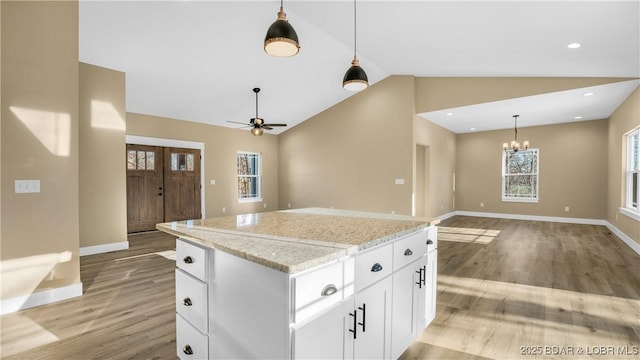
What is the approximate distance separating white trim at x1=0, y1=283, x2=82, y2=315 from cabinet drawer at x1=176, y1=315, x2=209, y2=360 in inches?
80.3

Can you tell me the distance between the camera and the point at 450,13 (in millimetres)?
3523

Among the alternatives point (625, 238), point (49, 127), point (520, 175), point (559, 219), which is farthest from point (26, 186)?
point (559, 219)

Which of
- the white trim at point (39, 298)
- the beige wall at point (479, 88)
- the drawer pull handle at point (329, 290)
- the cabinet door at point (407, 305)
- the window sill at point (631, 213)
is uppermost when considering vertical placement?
the beige wall at point (479, 88)

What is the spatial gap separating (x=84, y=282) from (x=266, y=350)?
337 cm

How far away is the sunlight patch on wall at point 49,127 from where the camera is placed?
111 inches

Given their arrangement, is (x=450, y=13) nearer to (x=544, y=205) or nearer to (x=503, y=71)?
(x=503, y=71)

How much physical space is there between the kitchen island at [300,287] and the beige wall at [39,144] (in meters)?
1.99

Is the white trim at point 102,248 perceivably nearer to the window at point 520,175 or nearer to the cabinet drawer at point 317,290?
the cabinet drawer at point 317,290

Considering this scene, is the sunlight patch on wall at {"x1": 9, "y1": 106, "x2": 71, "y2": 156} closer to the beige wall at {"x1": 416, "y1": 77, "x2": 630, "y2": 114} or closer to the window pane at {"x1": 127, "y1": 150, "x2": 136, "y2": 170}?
the window pane at {"x1": 127, "y1": 150, "x2": 136, "y2": 170}

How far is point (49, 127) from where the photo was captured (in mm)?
2922

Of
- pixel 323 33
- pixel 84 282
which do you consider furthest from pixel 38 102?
pixel 323 33

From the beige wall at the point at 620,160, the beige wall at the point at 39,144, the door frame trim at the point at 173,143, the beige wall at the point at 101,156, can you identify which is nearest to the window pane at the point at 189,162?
the door frame trim at the point at 173,143

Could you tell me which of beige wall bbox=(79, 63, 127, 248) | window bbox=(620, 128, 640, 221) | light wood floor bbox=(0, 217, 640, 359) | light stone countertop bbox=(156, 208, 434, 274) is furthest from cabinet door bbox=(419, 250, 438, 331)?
window bbox=(620, 128, 640, 221)

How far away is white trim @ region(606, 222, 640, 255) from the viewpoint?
4.85 metres
